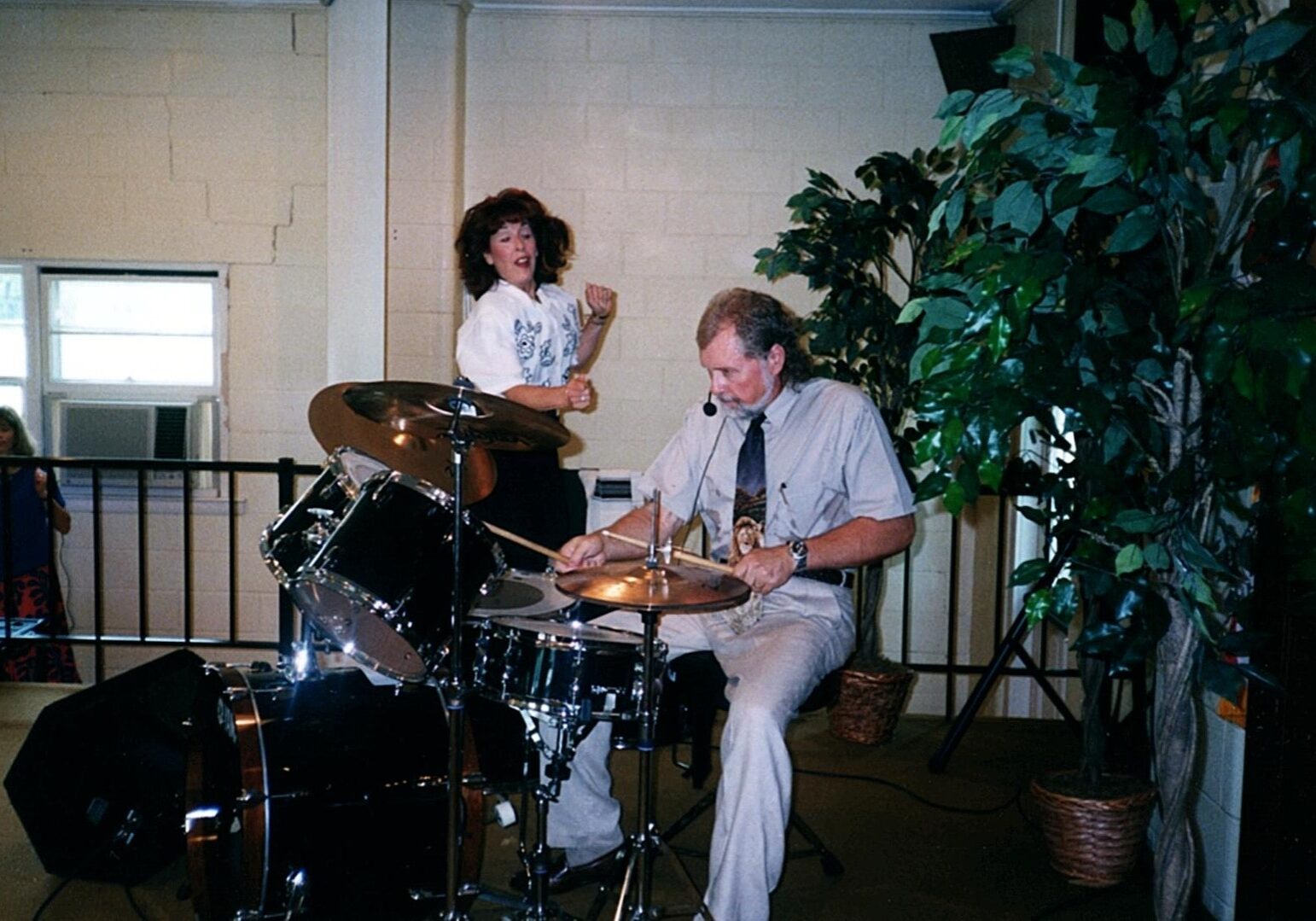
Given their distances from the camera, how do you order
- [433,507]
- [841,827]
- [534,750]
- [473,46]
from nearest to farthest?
1. [433,507]
2. [534,750]
3. [841,827]
4. [473,46]

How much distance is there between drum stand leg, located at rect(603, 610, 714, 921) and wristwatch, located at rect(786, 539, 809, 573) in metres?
0.42

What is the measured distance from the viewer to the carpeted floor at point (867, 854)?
2.94 metres

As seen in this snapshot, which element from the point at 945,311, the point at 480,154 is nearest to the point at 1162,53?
the point at 945,311

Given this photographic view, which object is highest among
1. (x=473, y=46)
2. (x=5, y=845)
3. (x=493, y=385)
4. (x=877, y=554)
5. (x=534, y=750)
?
(x=473, y=46)

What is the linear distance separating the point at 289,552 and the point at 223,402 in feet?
10.4

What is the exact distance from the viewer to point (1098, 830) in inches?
119

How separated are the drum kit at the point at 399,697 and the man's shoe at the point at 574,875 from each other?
0.17 m

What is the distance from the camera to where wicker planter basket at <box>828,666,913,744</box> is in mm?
4148

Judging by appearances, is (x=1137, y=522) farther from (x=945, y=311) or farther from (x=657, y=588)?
(x=657, y=588)

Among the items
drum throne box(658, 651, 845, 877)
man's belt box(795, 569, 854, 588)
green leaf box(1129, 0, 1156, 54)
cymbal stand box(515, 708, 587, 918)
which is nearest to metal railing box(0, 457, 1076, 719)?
man's belt box(795, 569, 854, 588)

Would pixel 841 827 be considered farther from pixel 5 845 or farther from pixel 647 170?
pixel 647 170

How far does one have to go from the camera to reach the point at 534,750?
2.84 metres

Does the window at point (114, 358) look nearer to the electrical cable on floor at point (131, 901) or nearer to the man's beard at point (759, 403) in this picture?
the electrical cable on floor at point (131, 901)

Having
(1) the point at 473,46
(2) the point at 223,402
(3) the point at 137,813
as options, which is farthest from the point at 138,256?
(3) the point at 137,813
